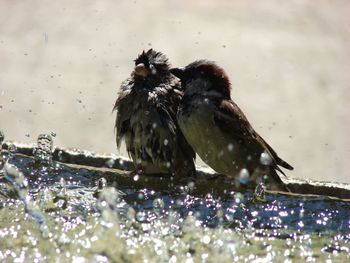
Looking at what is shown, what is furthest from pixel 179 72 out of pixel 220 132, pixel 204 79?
pixel 220 132

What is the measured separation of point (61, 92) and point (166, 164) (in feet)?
15.5

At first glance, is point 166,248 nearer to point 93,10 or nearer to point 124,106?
point 124,106

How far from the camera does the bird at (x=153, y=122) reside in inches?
168

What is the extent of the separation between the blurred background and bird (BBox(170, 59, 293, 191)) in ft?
10.3

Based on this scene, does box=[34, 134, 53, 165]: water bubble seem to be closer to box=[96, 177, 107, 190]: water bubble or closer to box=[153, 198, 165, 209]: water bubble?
box=[96, 177, 107, 190]: water bubble

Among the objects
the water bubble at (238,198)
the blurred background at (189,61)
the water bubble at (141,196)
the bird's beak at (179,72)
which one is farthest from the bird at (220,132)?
the blurred background at (189,61)

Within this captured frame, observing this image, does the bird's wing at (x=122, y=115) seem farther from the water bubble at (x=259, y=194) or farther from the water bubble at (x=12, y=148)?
the water bubble at (x=259, y=194)

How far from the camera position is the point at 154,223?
3162 mm

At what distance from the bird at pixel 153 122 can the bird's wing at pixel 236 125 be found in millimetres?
246

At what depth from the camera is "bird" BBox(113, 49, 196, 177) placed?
168 inches

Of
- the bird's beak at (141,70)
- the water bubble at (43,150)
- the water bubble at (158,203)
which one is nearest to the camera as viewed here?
the water bubble at (158,203)

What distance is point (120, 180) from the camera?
3664mm

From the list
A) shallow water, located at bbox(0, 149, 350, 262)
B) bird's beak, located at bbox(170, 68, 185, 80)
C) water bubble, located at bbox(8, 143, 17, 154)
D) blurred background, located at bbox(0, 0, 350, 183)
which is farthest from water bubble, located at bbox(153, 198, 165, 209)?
blurred background, located at bbox(0, 0, 350, 183)

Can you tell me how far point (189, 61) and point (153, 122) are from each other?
4837 mm
